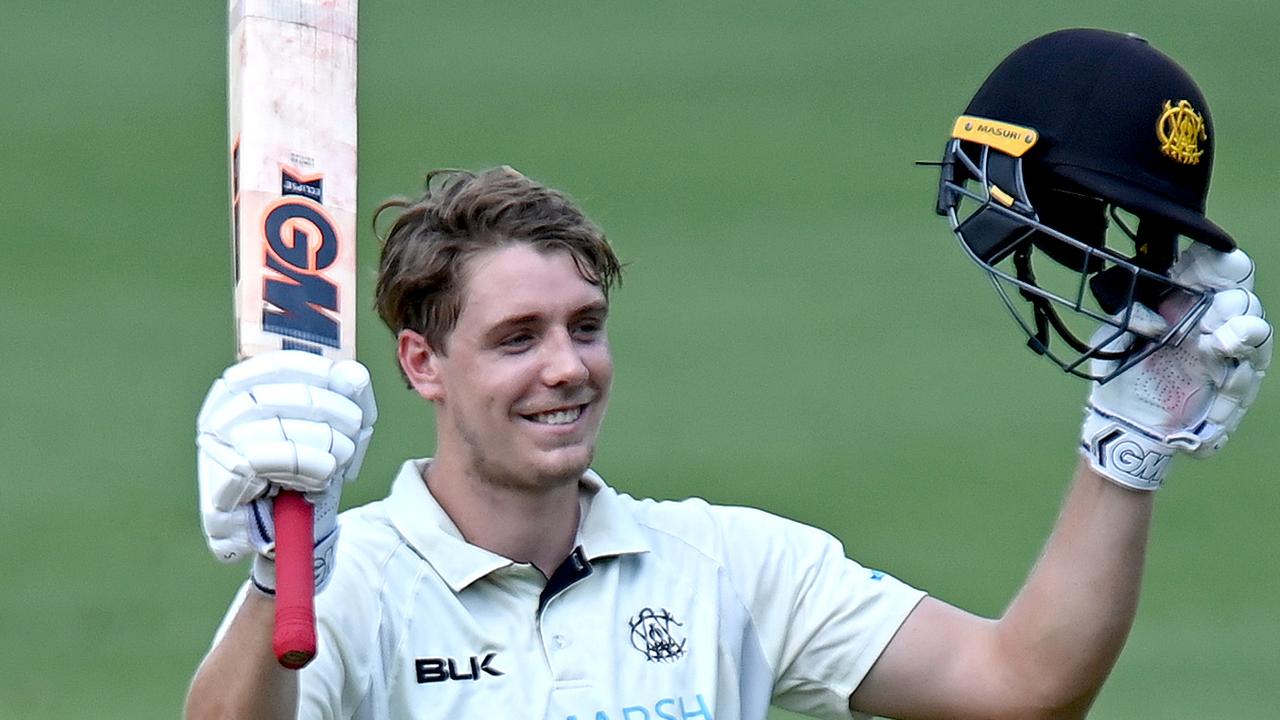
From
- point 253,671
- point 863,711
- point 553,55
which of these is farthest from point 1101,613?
point 553,55

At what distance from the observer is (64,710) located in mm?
5215

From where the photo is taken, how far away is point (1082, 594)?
10.1 feet

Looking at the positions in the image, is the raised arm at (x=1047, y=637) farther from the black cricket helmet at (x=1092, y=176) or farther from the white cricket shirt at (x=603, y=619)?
the black cricket helmet at (x=1092, y=176)

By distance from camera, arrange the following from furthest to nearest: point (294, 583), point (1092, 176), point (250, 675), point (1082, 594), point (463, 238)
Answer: point (463, 238) < point (1082, 594) < point (1092, 176) < point (250, 675) < point (294, 583)

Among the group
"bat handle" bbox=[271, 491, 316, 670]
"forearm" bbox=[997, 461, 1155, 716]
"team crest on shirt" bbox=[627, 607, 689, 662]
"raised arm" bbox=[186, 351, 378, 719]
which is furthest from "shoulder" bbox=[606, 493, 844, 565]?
"bat handle" bbox=[271, 491, 316, 670]

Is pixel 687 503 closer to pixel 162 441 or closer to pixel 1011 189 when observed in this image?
pixel 1011 189

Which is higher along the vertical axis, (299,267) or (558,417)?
(299,267)

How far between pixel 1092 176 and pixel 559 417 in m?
0.77

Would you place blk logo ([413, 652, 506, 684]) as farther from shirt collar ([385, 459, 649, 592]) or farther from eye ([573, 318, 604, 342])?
eye ([573, 318, 604, 342])

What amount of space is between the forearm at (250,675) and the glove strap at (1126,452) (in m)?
1.09

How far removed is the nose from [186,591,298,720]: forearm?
1.75 feet

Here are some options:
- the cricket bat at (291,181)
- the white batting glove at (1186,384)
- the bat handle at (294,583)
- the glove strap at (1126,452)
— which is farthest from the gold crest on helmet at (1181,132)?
the bat handle at (294,583)

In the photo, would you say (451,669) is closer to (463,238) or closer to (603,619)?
(603,619)

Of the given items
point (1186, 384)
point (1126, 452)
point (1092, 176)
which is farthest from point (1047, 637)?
point (1092, 176)
